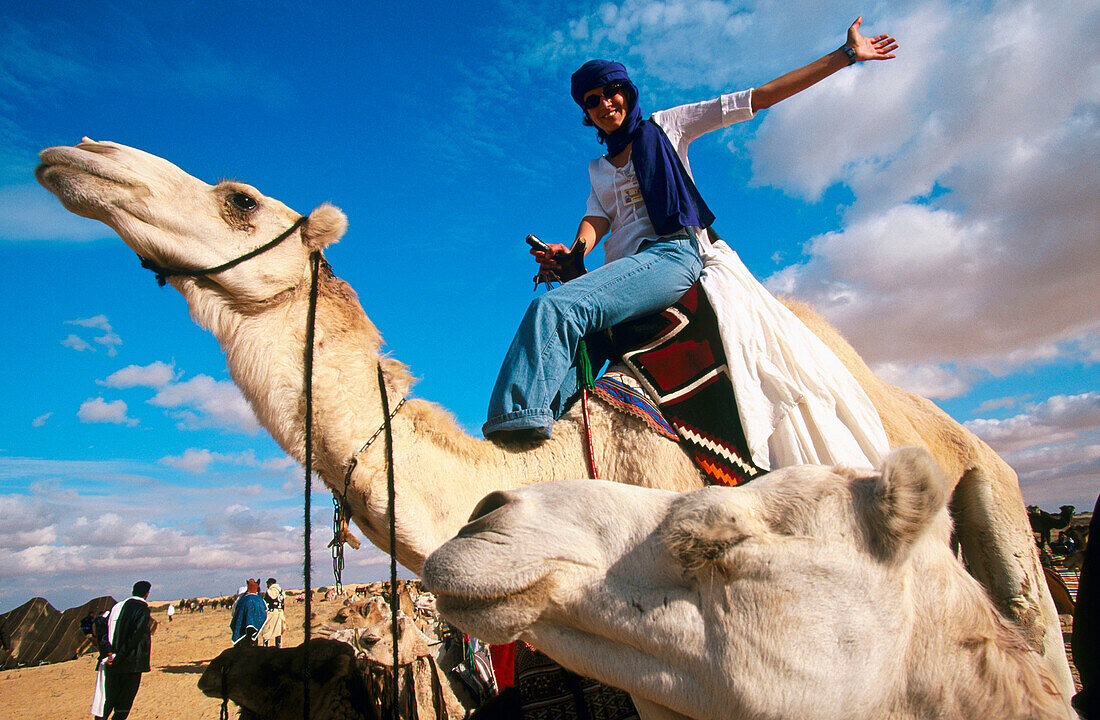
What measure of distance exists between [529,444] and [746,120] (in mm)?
1990

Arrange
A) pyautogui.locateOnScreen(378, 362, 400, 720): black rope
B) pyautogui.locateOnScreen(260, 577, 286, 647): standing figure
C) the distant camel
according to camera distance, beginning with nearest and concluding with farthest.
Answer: pyautogui.locateOnScreen(378, 362, 400, 720): black rope
the distant camel
pyautogui.locateOnScreen(260, 577, 286, 647): standing figure

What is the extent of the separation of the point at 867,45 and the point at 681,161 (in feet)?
3.33

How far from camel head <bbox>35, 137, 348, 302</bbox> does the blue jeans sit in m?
1.17

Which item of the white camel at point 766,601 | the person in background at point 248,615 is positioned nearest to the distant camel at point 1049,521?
the white camel at point 766,601

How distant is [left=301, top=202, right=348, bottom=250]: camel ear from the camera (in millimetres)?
3051

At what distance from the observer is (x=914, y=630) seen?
1328 millimetres

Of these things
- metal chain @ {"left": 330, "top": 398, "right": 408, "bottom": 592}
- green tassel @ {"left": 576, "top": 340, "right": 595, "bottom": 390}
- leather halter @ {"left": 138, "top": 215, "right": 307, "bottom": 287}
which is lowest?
metal chain @ {"left": 330, "top": 398, "right": 408, "bottom": 592}

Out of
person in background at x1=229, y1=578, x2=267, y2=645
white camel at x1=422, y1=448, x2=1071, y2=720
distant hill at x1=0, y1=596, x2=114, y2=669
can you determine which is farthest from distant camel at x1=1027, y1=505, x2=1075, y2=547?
distant hill at x1=0, y1=596, x2=114, y2=669

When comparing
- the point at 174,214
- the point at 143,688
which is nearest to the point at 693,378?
the point at 174,214

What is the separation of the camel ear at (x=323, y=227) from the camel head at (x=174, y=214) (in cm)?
6

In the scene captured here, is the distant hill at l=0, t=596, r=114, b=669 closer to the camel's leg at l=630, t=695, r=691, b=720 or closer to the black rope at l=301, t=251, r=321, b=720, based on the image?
the black rope at l=301, t=251, r=321, b=720

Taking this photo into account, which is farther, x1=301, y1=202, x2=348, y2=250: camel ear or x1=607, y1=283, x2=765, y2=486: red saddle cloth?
x1=301, y1=202, x2=348, y2=250: camel ear

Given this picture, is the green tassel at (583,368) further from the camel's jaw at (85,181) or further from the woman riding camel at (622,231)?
the camel's jaw at (85,181)

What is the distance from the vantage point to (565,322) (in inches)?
104
